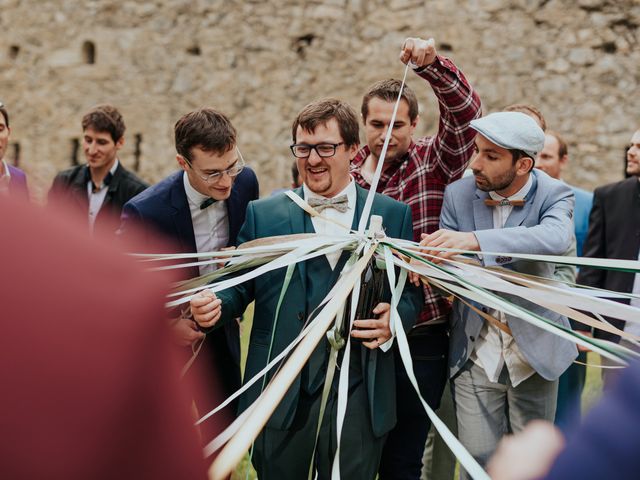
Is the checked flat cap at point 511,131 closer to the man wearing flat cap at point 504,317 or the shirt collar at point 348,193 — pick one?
the man wearing flat cap at point 504,317

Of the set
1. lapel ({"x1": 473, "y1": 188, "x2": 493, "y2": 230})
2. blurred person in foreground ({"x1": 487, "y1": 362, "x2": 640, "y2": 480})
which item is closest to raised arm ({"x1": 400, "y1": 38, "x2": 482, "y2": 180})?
lapel ({"x1": 473, "y1": 188, "x2": 493, "y2": 230})

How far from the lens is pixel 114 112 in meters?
4.93

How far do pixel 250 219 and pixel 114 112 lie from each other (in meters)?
2.54

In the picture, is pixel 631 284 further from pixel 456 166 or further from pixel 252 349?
pixel 252 349

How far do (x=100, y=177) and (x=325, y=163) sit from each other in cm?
253

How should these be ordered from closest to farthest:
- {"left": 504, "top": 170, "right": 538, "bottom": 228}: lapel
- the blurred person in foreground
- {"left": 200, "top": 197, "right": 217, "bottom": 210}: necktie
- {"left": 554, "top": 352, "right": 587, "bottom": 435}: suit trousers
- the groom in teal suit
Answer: the blurred person in foreground < the groom in teal suit < {"left": 504, "top": 170, "right": 538, "bottom": 228}: lapel < {"left": 200, "top": 197, "right": 217, "bottom": 210}: necktie < {"left": 554, "top": 352, "right": 587, "bottom": 435}: suit trousers

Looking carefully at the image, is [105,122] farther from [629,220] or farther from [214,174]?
[629,220]

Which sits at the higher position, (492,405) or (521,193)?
(521,193)

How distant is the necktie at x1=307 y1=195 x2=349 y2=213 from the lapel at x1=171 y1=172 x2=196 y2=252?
0.63 meters

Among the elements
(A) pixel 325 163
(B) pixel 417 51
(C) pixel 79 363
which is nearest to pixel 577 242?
(B) pixel 417 51

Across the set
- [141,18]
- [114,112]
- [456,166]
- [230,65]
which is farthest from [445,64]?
[141,18]

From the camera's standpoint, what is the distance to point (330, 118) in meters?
2.75

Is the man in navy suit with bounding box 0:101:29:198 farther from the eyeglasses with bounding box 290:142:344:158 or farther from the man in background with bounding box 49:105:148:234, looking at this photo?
the eyeglasses with bounding box 290:142:344:158

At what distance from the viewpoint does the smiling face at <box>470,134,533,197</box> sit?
2.87 meters
